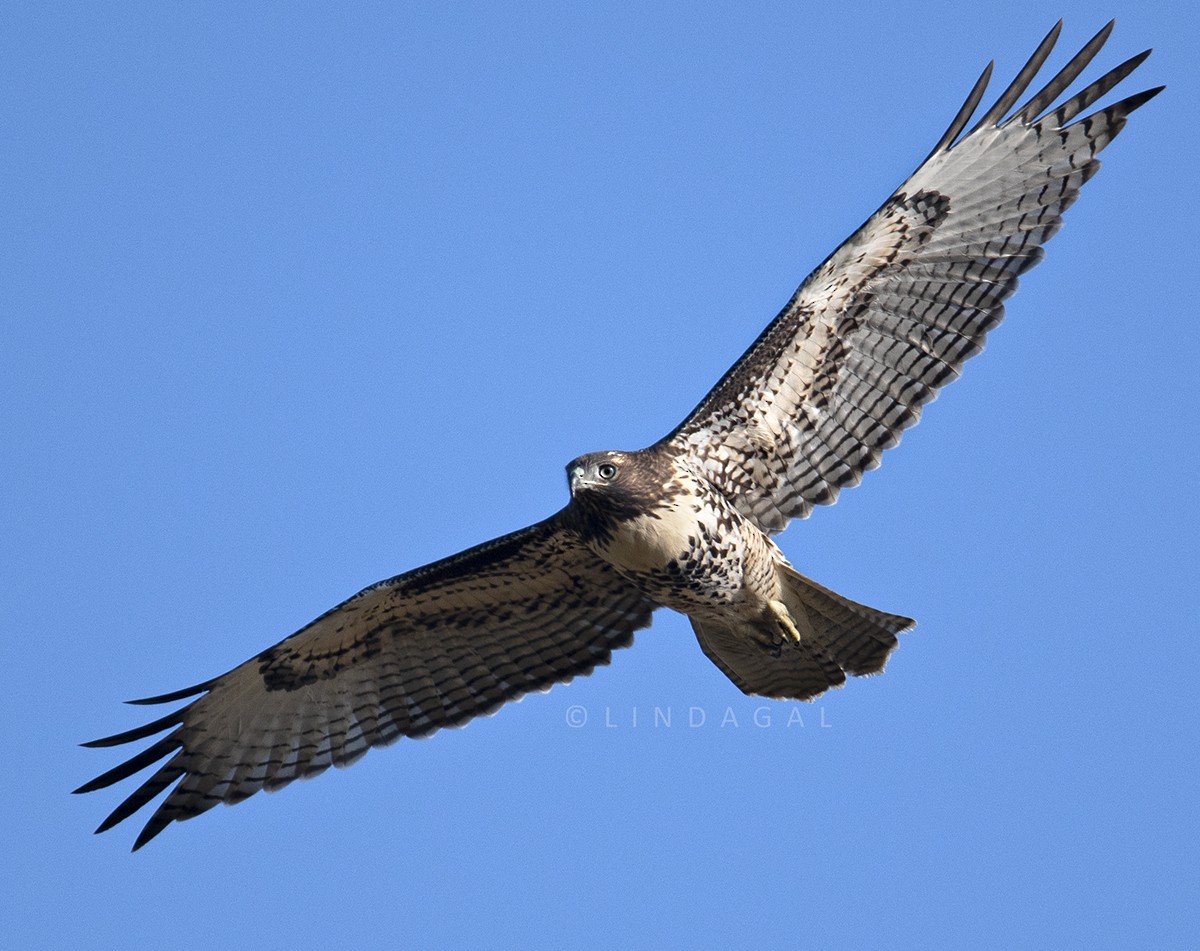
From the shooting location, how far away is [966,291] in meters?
10.3

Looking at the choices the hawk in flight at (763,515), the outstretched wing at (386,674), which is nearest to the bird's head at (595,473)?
the hawk in flight at (763,515)

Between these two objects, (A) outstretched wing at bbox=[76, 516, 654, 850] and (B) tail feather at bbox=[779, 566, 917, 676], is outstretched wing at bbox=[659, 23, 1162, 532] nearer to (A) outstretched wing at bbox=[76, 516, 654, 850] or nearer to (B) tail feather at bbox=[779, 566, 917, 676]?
(B) tail feather at bbox=[779, 566, 917, 676]

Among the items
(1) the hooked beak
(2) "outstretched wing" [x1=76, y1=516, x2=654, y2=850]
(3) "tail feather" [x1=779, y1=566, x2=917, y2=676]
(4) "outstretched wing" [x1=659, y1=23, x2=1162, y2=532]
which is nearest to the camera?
(1) the hooked beak

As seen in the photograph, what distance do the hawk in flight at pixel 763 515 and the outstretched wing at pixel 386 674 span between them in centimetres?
1

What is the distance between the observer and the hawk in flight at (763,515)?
10.1 m

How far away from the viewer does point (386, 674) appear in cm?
1088

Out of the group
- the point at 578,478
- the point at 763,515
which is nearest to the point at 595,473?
the point at 578,478

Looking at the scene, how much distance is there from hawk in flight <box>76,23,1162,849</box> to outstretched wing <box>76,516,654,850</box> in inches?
0.5

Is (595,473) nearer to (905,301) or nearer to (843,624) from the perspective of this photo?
(843,624)

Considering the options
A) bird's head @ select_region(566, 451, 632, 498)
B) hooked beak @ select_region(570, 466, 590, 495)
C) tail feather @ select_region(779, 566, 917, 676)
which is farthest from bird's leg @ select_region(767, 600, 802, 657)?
hooked beak @ select_region(570, 466, 590, 495)

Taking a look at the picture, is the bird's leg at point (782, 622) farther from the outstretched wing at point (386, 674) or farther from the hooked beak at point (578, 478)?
the hooked beak at point (578, 478)

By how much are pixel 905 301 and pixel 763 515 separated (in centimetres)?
148

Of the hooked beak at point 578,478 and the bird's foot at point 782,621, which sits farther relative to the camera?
the bird's foot at point 782,621

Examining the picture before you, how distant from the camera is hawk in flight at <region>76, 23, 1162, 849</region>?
10.1 meters
